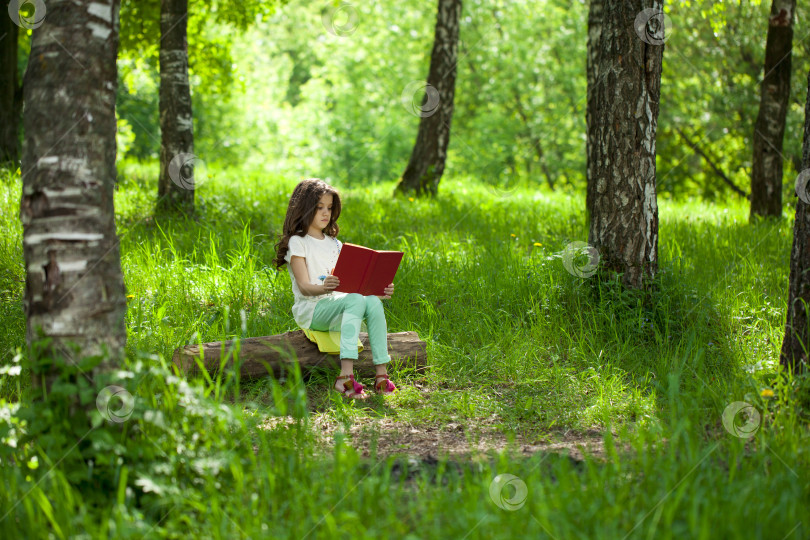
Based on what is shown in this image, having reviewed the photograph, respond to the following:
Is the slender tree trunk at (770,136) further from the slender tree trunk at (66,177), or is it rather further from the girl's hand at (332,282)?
the slender tree trunk at (66,177)

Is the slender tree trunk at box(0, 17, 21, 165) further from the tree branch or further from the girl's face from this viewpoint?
the tree branch

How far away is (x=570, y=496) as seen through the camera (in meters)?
2.49

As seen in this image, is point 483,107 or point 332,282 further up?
point 483,107

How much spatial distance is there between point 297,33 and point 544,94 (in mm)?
20293

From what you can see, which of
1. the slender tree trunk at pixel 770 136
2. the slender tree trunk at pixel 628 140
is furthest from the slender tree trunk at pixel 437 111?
the slender tree trunk at pixel 628 140

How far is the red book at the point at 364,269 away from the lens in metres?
3.90

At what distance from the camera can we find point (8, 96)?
877cm

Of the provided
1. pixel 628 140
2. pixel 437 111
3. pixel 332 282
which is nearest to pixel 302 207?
pixel 332 282

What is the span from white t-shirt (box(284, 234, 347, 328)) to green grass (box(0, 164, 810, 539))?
18.9 inches

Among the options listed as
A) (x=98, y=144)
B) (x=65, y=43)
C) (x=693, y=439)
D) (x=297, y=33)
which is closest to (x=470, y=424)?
(x=693, y=439)

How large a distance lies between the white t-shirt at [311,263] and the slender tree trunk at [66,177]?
5.14ft

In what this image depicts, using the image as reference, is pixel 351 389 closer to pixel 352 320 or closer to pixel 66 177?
pixel 352 320

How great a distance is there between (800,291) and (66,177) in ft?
11.8

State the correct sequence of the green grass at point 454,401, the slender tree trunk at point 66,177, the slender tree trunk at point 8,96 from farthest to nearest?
1. the slender tree trunk at point 8,96
2. the slender tree trunk at point 66,177
3. the green grass at point 454,401
